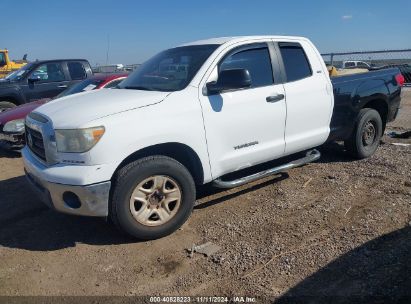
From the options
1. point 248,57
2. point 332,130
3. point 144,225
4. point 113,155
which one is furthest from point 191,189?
point 332,130

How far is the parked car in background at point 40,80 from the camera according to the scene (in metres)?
9.34

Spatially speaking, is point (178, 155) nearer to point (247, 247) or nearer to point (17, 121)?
point (247, 247)

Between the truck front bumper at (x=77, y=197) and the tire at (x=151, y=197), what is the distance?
0.11 m

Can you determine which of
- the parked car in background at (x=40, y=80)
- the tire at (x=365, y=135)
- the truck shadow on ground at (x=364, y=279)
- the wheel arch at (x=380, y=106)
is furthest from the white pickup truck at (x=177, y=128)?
the parked car in background at (x=40, y=80)

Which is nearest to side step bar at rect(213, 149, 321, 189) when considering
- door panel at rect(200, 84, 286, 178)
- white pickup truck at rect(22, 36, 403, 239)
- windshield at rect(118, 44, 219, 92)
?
white pickup truck at rect(22, 36, 403, 239)

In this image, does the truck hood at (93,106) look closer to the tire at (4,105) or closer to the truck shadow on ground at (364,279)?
the truck shadow on ground at (364,279)

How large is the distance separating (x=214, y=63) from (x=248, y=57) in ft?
1.77

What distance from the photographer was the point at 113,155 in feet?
11.2

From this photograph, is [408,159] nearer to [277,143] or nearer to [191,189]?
[277,143]

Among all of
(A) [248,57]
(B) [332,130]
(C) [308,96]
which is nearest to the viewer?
(A) [248,57]

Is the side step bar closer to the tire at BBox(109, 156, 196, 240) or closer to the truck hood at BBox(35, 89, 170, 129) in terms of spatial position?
the tire at BBox(109, 156, 196, 240)

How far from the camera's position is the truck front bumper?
11.1 feet

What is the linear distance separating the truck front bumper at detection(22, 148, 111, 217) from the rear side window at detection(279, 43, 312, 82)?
262cm

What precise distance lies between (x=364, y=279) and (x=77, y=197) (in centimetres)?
245
